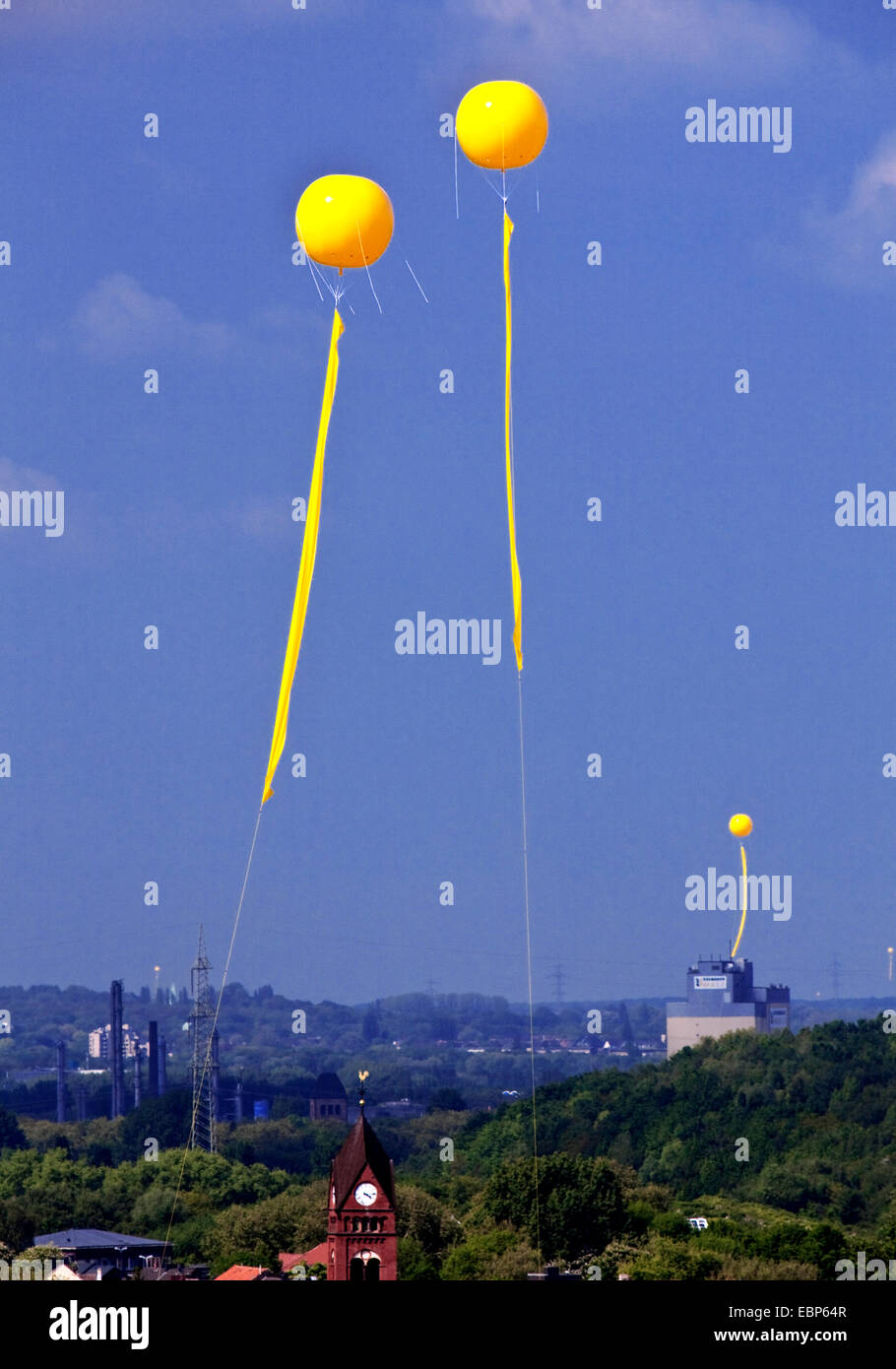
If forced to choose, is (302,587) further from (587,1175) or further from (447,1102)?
(447,1102)

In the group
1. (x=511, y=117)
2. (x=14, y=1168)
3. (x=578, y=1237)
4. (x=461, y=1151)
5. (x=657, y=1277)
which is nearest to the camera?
(x=511, y=117)

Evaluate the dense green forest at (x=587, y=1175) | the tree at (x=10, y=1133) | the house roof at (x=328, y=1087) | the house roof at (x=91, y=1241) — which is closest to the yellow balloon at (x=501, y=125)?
the dense green forest at (x=587, y=1175)

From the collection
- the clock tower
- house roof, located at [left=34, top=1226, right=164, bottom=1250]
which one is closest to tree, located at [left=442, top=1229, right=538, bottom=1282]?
house roof, located at [left=34, top=1226, right=164, bottom=1250]

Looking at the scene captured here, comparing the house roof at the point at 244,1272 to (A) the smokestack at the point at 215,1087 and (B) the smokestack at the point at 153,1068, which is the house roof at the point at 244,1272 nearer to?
(A) the smokestack at the point at 215,1087

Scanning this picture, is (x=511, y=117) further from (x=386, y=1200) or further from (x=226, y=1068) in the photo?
(x=226, y=1068)

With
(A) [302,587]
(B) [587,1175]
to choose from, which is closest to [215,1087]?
(B) [587,1175]
